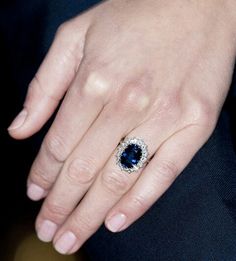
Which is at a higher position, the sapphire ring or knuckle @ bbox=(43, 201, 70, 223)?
the sapphire ring

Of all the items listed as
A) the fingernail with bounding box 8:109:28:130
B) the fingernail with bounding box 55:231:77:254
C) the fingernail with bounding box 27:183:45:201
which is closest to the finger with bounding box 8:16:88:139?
the fingernail with bounding box 8:109:28:130

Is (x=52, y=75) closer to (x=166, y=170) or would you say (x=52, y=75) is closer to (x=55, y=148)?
(x=55, y=148)

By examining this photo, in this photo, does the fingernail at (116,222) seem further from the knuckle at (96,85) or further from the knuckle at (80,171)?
the knuckle at (96,85)

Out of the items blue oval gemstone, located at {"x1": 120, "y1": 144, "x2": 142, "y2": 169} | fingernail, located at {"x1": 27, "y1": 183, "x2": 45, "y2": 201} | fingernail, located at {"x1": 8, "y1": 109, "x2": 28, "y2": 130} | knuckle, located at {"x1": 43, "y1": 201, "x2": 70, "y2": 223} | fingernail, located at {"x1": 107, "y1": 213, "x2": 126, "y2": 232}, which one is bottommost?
fingernail, located at {"x1": 27, "y1": 183, "x2": 45, "y2": 201}

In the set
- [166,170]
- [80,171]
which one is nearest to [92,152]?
[80,171]

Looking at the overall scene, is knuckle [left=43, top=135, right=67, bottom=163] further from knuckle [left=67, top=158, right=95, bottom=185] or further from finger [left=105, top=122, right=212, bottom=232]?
finger [left=105, top=122, right=212, bottom=232]

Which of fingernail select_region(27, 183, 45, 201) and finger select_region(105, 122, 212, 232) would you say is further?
fingernail select_region(27, 183, 45, 201)

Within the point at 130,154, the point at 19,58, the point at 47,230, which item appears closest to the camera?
the point at 130,154
